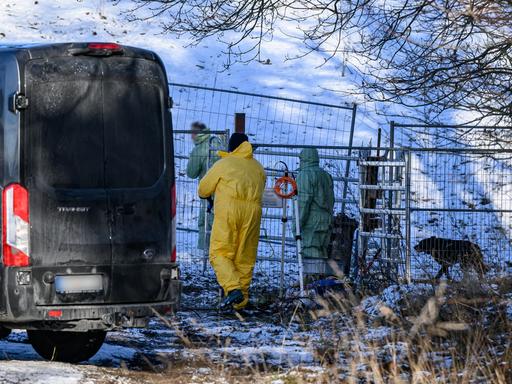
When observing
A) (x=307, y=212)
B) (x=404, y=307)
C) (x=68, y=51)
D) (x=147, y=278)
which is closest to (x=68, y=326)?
(x=147, y=278)

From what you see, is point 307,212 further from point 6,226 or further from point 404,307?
point 6,226

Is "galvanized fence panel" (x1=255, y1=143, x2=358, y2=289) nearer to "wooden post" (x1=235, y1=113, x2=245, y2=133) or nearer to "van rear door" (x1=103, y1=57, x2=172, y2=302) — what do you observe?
"wooden post" (x1=235, y1=113, x2=245, y2=133)

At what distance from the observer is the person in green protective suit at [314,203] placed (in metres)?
13.1

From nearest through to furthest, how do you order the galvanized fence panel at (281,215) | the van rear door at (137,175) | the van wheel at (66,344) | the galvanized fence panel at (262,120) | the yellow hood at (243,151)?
the van rear door at (137,175) < the van wheel at (66,344) < the yellow hood at (243,151) < the galvanized fence panel at (281,215) < the galvanized fence panel at (262,120)

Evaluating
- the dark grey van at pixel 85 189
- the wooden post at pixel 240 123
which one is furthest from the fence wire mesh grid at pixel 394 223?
the dark grey van at pixel 85 189

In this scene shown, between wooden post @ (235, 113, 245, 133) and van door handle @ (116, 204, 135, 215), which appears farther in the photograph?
wooden post @ (235, 113, 245, 133)

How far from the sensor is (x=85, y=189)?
741 centimetres

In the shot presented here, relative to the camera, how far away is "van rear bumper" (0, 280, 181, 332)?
7.18 metres

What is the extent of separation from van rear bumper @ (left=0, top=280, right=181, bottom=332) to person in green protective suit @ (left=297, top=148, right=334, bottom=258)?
5.66m

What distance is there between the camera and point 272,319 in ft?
35.5

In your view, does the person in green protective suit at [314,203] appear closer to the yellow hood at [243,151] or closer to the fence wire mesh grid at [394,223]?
the fence wire mesh grid at [394,223]

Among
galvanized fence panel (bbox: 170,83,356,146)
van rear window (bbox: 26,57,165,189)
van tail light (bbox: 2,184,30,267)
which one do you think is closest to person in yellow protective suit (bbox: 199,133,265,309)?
van rear window (bbox: 26,57,165,189)

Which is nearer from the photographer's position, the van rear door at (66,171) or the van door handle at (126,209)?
the van rear door at (66,171)

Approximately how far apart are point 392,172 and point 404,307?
13.2 feet
